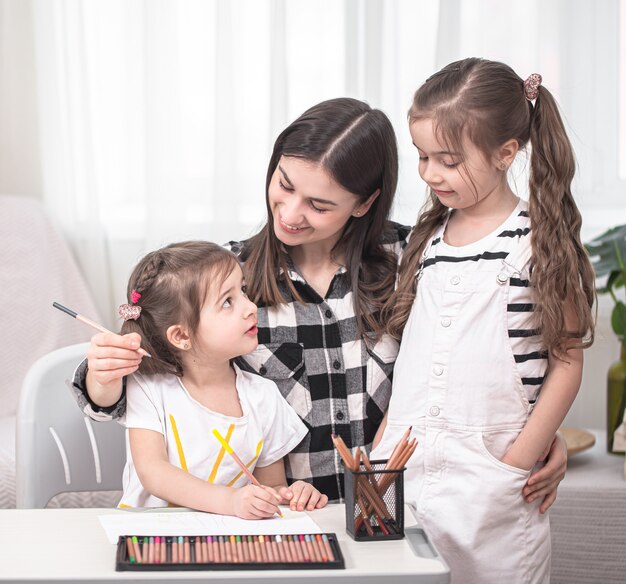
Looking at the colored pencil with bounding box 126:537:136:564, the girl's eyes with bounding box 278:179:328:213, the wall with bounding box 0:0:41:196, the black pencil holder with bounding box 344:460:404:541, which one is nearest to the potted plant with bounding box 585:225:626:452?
the girl's eyes with bounding box 278:179:328:213

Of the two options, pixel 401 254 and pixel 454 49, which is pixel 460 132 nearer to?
pixel 401 254

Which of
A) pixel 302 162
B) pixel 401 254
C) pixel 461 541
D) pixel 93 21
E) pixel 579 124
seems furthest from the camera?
pixel 93 21

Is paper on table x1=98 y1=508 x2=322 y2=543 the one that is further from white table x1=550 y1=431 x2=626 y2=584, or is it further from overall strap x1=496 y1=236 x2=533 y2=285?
white table x1=550 y1=431 x2=626 y2=584

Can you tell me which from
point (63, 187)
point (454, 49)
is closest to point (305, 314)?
point (454, 49)

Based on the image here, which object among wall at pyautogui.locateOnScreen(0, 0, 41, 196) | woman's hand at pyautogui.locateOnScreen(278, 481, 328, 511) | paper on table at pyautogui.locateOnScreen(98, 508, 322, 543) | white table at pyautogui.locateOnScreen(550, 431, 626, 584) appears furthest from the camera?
wall at pyautogui.locateOnScreen(0, 0, 41, 196)

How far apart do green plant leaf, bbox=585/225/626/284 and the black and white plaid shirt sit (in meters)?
0.88

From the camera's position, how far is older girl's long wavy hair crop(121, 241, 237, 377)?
4.36 feet

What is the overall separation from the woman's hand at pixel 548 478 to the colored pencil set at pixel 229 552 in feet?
1.32

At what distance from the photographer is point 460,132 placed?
1.31 m

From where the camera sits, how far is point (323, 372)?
1487mm

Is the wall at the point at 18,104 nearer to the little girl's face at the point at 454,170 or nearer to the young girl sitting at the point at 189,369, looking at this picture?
the young girl sitting at the point at 189,369

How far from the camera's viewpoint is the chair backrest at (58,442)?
1470mm

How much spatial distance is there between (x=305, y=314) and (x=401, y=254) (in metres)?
0.20

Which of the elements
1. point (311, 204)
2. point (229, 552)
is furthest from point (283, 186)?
point (229, 552)
